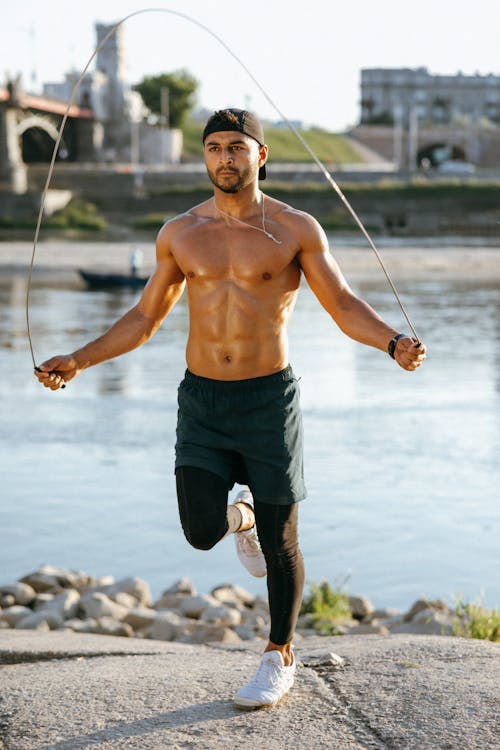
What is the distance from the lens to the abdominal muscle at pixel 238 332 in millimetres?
4570

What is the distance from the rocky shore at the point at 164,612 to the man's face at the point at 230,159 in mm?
3631

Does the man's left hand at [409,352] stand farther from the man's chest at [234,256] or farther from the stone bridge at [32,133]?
the stone bridge at [32,133]

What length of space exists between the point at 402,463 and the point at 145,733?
385 inches

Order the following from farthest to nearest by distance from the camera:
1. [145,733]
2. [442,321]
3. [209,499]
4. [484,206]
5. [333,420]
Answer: [484,206]
[442,321]
[333,420]
[209,499]
[145,733]

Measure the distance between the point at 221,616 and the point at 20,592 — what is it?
1624mm

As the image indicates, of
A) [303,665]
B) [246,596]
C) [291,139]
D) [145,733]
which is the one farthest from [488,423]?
[291,139]

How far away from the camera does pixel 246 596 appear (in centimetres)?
914

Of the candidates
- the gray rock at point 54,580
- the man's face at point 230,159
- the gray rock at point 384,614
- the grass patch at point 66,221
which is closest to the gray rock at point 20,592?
the gray rock at point 54,580

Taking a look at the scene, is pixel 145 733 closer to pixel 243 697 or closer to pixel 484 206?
pixel 243 697

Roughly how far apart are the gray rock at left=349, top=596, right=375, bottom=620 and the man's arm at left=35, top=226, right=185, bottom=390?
430cm

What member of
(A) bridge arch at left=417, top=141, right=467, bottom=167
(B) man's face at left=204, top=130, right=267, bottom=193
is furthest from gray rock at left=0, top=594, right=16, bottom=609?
(A) bridge arch at left=417, top=141, right=467, bottom=167

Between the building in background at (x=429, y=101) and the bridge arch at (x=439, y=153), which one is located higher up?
the building in background at (x=429, y=101)

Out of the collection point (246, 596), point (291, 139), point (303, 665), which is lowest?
point (246, 596)

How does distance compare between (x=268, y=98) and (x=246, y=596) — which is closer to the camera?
(x=268, y=98)
